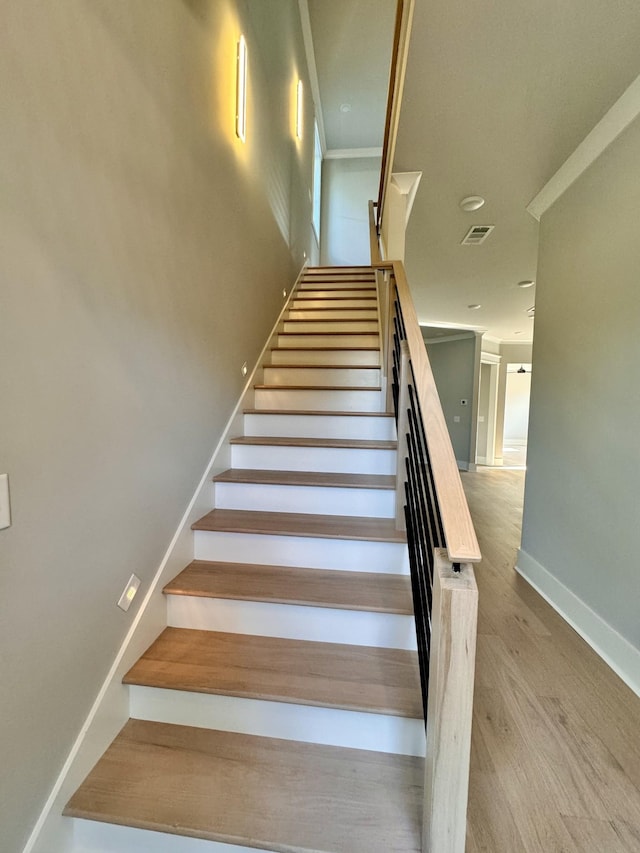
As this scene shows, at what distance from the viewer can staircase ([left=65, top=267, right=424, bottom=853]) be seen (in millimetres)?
991

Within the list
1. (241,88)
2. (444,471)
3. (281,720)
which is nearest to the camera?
(444,471)

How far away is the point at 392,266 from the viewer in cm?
219

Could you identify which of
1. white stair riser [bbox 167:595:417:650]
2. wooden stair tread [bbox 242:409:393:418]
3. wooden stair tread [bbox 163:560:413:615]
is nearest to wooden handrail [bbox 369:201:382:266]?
wooden stair tread [bbox 242:409:393:418]

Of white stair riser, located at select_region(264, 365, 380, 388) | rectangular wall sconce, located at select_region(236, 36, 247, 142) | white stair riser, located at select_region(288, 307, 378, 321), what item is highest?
rectangular wall sconce, located at select_region(236, 36, 247, 142)

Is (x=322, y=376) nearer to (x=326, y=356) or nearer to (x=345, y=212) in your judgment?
(x=326, y=356)

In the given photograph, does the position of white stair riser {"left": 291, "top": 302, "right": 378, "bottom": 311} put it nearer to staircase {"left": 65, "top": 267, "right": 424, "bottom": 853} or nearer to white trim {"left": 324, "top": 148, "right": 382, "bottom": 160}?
staircase {"left": 65, "top": 267, "right": 424, "bottom": 853}

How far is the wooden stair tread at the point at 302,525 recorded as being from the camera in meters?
1.68

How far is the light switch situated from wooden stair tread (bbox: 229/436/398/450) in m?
1.41

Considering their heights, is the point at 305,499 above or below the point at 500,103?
below

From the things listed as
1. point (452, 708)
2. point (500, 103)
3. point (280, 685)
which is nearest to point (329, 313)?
point (500, 103)

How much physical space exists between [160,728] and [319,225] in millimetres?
7051

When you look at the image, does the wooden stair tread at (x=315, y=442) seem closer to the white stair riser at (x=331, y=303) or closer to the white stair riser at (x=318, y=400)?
the white stair riser at (x=318, y=400)

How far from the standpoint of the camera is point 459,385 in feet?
24.6

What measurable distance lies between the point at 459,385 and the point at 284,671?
7037 mm
